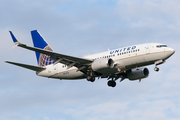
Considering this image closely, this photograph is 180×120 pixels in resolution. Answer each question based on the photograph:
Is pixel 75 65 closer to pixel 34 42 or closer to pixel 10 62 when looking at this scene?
pixel 10 62

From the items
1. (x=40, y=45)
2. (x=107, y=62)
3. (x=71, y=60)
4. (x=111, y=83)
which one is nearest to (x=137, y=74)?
(x=111, y=83)

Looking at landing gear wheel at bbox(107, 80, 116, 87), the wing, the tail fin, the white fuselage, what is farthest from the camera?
the tail fin

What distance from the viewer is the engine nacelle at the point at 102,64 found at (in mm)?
49562

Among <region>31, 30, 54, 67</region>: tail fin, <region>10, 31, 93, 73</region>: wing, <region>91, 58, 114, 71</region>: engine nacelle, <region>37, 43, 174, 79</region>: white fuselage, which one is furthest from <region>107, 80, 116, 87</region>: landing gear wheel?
<region>31, 30, 54, 67</region>: tail fin

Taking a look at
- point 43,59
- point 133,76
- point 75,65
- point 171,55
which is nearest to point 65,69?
point 75,65

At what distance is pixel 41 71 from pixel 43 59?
3.86 m

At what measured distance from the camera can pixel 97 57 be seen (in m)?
52.5

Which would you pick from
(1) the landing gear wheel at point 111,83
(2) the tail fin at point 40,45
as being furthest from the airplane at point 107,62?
(2) the tail fin at point 40,45

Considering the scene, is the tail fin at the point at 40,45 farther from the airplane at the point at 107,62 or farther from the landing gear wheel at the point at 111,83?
the landing gear wheel at the point at 111,83

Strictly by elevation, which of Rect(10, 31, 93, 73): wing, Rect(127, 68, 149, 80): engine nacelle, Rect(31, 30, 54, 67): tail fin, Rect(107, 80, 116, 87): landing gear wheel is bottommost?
Rect(107, 80, 116, 87): landing gear wheel

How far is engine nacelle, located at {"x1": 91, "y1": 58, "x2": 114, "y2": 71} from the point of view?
4956cm

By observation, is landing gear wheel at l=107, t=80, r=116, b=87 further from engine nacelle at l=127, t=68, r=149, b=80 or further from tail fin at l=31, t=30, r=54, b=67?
tail fin at l=31, t=30, r=54, b=67

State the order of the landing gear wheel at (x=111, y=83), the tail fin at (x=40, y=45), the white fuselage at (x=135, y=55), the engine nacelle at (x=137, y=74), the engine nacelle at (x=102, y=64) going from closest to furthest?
the white fuselage at (x=135, y=55) < the engine nacelle at (x=102, y=64) < the engine nacelle at (x=137, y=74) < the landing gear wheel at (x=111, y=83) < the tail fin at (x=40, y=45)

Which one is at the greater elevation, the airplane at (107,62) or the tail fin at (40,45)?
the tail fin at (40,45)
